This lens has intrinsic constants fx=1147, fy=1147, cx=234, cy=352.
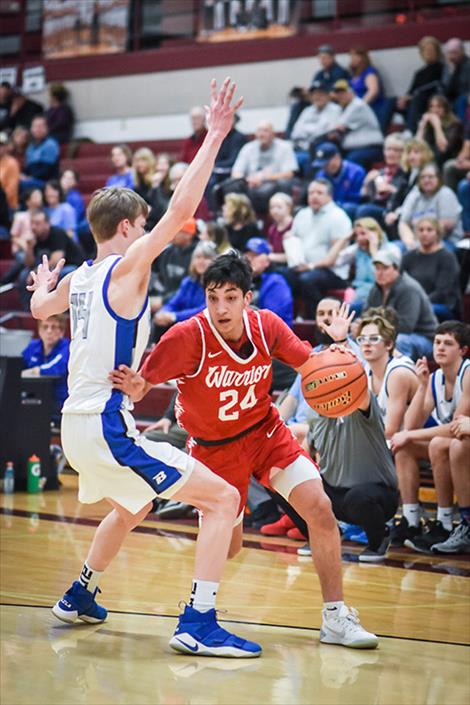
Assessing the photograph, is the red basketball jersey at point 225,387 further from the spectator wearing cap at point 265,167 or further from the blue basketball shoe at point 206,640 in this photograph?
the spectator wearing cap at point 265,167

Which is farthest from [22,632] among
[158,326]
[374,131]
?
[374,131]

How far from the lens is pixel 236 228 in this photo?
34.7 feet

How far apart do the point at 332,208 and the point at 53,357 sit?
2.87 metres

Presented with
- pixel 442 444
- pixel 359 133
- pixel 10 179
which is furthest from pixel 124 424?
pixel 10 179

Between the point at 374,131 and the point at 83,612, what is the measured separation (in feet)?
27.2

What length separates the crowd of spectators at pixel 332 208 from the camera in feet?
29.9

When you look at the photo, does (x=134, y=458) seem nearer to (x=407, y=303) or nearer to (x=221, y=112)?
(x=221, y=112)

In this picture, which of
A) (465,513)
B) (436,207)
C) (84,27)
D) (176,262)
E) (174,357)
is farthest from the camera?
(84,27)

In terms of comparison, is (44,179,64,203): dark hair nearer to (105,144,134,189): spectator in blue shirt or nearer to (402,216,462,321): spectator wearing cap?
(105,144,134,189): spectator in blue shirt

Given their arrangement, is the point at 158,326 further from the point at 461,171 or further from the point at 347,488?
the point at 347,488

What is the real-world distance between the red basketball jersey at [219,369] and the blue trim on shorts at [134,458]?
276 millimetres

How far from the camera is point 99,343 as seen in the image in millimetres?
4359

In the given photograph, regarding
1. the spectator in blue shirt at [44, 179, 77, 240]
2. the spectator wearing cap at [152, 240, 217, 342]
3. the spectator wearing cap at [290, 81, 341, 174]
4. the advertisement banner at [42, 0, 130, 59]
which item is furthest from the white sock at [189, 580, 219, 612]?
the advertisement banner at [42, 0, 130, 59]

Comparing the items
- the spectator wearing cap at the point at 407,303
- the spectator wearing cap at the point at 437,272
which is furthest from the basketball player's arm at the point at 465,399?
the spectator wearing cap at the point at 437,272
